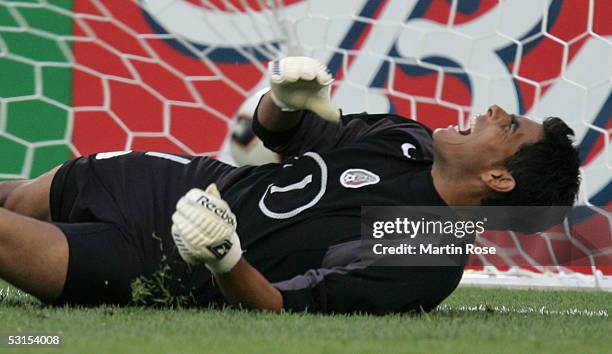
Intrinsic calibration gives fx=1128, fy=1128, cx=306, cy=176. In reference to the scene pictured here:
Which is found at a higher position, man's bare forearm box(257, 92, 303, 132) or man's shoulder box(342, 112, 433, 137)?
man's bare forearm box(257, 92, 303, 132)

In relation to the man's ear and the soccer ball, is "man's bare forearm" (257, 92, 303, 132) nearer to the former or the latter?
the soccer ball

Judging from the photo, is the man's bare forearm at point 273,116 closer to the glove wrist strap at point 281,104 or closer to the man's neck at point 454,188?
the glove wrist strap at point 281,104

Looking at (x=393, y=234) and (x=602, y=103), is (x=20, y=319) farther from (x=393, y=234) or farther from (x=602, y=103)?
(x=602, y=103)

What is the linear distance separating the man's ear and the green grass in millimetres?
411

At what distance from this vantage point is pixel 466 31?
563cm

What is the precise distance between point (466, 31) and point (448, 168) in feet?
7.32

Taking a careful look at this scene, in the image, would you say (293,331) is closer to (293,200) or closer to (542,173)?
(293,200)

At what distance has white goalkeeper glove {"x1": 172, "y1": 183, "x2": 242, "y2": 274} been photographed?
9.48 feet

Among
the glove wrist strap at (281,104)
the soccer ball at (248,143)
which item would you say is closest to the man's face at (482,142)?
the glove wrist strap at (281,104)

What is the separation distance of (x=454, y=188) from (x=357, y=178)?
307 millimetres

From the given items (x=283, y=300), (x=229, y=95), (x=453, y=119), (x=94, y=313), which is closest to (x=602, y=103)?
(x=453, y=119)

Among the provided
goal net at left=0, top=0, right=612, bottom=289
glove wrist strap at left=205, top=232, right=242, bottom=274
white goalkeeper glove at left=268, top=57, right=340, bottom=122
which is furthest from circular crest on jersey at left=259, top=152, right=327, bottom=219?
goal net at left=0, top=0, right=612, bottom=289

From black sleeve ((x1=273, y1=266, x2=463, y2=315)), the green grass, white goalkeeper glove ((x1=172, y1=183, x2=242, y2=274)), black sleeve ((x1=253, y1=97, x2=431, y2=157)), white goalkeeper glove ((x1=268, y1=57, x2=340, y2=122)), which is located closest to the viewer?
the green grass

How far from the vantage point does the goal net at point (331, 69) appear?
549cm
